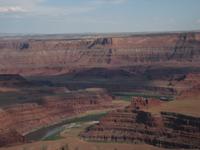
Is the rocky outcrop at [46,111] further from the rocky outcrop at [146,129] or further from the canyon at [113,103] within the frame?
A: the rocky outcrop at [146,129]

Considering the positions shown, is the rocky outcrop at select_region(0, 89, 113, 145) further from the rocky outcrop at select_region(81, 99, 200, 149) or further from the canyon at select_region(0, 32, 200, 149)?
the rocky outcrop at select_region(81, 99, 200, 149)

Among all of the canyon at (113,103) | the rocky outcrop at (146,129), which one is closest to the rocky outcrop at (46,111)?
the canyon at (113,103)

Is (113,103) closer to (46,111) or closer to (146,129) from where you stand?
(46,111)

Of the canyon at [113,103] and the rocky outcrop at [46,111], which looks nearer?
the canyon at [113,103]

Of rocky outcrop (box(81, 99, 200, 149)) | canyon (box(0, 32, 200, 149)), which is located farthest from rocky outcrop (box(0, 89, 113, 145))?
rocky outcrop (box(81, 99, 200, 149))

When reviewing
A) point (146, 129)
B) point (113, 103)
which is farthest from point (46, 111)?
point (146, 129)

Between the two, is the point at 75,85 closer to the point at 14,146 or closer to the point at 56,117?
the point at 56,117
